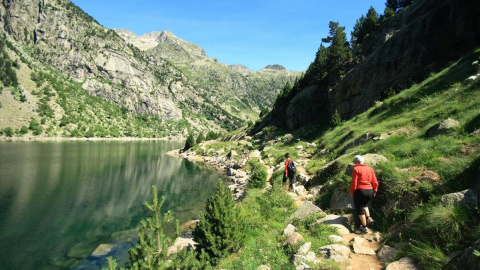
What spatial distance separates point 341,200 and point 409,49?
1680 inches

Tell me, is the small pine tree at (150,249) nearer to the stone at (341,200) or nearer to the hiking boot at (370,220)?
the hiking boot at (370,220)

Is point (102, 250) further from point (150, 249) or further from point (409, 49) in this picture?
point (409, 49)

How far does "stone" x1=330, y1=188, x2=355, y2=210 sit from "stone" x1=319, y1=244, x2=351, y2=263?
4.36m

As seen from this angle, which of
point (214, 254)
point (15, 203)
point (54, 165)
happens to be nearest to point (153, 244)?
point (214, 254)

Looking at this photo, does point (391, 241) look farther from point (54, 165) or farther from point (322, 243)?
point (54, 165)

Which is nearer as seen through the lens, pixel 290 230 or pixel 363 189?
pixel 363 189

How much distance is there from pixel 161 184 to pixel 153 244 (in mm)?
38275

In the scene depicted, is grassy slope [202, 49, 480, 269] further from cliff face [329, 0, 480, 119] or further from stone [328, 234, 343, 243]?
cliff face [329, 0, 480, 119]

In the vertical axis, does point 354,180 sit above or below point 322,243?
above

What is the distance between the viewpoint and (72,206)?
101 feet

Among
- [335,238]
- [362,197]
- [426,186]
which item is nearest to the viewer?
[426,186]

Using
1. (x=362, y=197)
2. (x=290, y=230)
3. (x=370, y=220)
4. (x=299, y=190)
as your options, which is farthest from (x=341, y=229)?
(x=299, y=190)

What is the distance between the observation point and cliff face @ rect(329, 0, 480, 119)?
117ft

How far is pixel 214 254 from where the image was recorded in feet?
40.8
